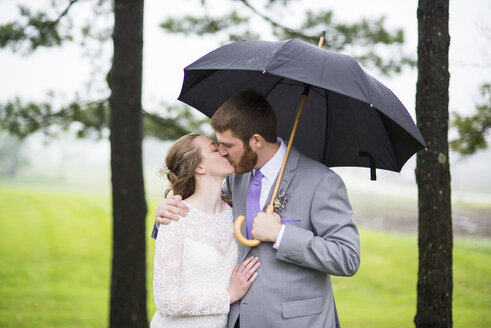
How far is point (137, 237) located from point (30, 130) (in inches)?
171

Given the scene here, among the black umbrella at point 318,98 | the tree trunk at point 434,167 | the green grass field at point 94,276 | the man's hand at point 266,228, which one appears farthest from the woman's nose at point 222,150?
the green grass field at point 94,276

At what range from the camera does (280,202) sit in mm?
2371

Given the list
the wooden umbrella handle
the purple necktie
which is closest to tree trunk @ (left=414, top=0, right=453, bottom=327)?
the purple necktie

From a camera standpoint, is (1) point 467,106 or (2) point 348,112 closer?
(2) point 348,112

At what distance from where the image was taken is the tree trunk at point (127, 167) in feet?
15.1

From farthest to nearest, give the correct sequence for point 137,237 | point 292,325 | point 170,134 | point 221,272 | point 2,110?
1. point 170,134
2. point 2,110
3. point 137,237
4. point 221,272
5. point 292,325

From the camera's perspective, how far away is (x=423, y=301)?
3.43 meters

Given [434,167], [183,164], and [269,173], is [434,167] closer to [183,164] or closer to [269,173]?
[269,173]

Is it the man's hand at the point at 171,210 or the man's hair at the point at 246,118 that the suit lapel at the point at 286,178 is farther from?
the man's hand at the point at 171,210

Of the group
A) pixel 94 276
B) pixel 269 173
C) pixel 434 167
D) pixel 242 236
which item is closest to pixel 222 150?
pixel 269 173

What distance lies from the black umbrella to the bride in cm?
21

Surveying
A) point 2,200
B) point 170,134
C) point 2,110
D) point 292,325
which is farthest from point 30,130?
point 2,200

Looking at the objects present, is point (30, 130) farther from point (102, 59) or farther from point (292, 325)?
point (292, 325)

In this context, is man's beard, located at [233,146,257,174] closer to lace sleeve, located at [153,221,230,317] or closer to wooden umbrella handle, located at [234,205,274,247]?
wooden umbrella handle, located at [234,205,274,247]
